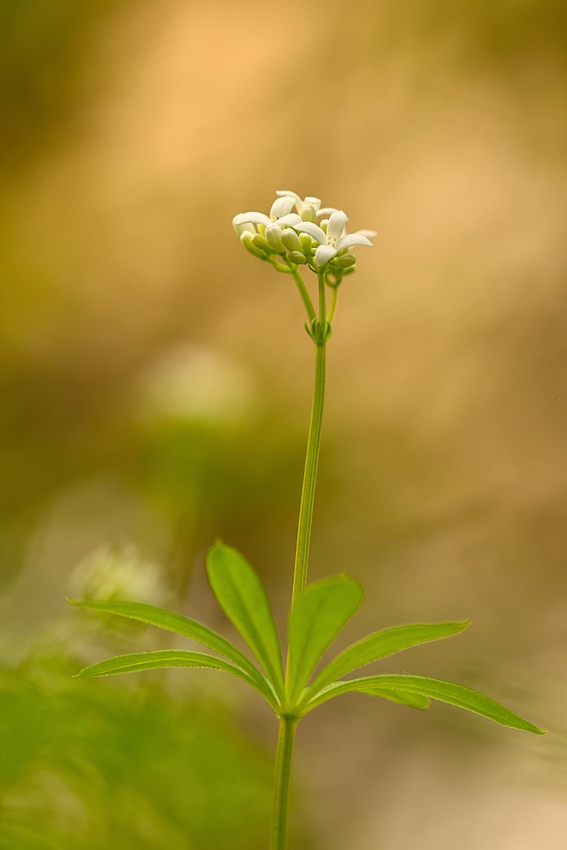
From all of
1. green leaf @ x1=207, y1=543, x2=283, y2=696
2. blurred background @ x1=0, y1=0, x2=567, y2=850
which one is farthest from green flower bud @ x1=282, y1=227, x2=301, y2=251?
blurred background @ x1=0, y1=0, x2=567, y2=850

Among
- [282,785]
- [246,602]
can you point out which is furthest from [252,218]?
[282,785]

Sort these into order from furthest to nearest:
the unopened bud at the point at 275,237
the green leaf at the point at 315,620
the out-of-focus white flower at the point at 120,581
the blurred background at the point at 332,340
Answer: the blurred background at the point at 332,340
the out-of-focus white flower at the point at 120,581
the unopened bud at the point at 275,237
the green leaf at the point at 315,620

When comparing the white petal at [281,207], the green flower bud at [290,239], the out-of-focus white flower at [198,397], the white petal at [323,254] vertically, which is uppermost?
the out-of-focus white flower at [198,397]

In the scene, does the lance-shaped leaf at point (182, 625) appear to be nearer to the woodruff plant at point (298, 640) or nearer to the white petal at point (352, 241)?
the woodruff plant at point (298, 640)

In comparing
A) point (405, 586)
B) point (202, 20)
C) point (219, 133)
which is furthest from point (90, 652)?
point (202, 20)

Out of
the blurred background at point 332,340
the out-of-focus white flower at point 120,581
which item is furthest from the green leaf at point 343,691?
the blurred background at point 332,340

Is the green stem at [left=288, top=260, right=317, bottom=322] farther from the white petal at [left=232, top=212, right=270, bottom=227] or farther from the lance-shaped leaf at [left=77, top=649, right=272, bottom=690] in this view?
the lance-shaped leaf at [left=77, top=649, right=272, bottom=690]
